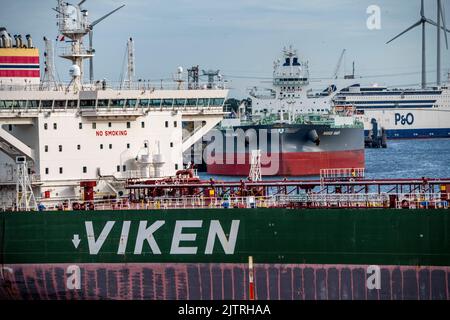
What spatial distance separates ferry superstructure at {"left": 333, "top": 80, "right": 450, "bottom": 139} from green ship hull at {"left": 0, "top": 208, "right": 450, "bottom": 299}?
111 meters

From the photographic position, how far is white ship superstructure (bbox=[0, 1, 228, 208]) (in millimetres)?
29453

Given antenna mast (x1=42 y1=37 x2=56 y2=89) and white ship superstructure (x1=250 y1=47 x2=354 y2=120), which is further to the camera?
white ship superstructure (x1=250 y1=47 x2=354 y2=120)

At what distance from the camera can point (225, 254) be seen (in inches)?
1047

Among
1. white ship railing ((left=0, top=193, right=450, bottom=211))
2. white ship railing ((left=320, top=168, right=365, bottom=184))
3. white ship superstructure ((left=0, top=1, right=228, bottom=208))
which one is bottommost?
white ship railing ((left=0, top=193, right=450, bottom=211))

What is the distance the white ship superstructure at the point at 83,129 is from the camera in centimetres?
2945

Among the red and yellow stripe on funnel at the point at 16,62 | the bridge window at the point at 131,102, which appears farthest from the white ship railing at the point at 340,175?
the red and yellow stripe on funnel at the point at 16,62

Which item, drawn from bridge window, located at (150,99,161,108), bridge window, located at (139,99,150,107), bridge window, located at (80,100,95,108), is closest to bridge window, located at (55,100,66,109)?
bridge window, located at (80,100,95,108)

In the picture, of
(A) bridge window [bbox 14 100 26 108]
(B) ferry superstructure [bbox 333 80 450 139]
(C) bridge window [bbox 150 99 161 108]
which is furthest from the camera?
(B) ferry superstructure [bbox 333 80 450 139]

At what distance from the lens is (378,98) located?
5679 inches

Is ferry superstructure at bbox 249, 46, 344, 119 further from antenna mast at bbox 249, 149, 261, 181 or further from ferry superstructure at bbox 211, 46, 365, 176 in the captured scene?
antenna mast at bbox 249, 149, 261, 181
